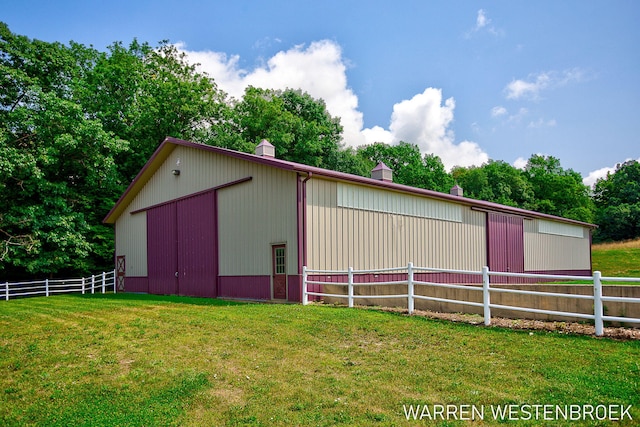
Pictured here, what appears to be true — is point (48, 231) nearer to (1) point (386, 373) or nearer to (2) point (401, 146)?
(1) point (386, 373)

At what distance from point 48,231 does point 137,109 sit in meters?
12.3

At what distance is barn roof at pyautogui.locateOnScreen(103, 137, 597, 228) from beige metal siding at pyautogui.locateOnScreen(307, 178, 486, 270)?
0.30m

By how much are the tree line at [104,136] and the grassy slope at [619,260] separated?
47.3 feet

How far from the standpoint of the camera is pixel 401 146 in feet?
185

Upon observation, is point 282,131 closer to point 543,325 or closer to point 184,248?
point 184,248

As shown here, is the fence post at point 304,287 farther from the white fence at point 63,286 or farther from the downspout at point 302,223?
the white fence at point 63,286

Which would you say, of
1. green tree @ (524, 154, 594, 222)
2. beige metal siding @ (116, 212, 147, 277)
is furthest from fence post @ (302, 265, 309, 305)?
green tree @ (524, 154, 594, 222)

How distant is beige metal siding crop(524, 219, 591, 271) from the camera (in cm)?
2639

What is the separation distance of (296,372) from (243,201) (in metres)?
10.7

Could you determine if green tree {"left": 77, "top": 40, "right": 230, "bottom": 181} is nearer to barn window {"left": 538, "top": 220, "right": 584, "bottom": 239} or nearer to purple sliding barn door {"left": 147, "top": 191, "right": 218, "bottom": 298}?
purple sliding barn door {"left": 147, "top": 191, "right": 218, "bottom": 298}

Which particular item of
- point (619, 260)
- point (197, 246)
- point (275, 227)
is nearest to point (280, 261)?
point (275, 227)

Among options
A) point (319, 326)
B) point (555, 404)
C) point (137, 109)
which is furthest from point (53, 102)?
point (555, 404)

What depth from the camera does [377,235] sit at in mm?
17156

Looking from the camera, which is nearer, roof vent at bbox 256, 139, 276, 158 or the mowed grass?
the mowed grass
